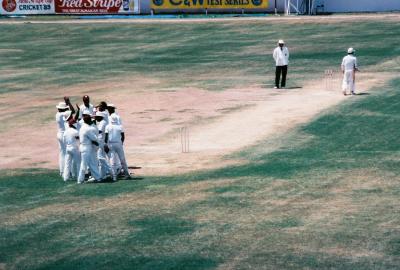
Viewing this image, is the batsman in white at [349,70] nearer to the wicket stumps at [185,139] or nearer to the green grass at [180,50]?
the green grass at [180,50]

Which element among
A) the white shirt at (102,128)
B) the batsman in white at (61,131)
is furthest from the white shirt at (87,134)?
the batsman in white at (61,131)

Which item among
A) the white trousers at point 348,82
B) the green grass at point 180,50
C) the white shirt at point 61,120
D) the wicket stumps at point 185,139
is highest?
the white shirt at point 61,120

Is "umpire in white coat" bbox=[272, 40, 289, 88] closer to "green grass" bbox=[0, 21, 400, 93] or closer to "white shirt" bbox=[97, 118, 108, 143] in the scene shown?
"green grass" bbox=[0, 21, 400, 93]

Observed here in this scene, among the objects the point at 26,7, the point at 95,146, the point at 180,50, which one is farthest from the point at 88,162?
the point at 26,7

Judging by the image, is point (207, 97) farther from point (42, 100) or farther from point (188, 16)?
point (188, 16)

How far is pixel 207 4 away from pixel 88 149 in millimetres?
54372

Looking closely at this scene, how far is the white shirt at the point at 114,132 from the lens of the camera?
24.0m

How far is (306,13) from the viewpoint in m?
74.4

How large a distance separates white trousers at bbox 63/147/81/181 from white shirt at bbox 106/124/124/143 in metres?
1.16

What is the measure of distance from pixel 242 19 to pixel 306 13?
6.63 m

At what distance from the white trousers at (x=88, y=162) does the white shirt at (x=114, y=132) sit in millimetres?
573

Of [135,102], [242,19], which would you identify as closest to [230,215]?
[135,102]

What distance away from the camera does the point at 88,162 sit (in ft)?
79.0

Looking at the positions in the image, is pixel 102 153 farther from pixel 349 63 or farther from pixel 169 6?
pixel 169 6
